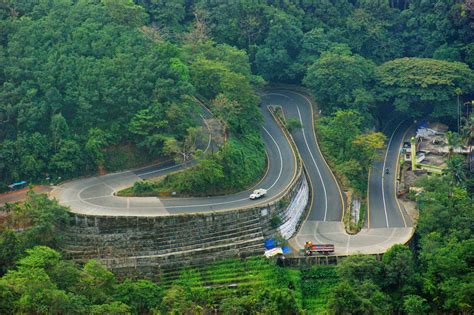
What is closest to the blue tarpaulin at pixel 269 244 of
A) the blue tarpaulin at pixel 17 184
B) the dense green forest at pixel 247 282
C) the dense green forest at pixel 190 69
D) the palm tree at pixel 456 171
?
the dense green forest at pixel 247 282

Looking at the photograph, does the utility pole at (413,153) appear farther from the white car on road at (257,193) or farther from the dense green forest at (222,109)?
the white car on road at (257,193)

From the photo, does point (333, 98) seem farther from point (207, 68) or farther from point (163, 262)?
point (163, 262)

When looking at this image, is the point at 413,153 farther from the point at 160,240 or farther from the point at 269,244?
the point at 160,240

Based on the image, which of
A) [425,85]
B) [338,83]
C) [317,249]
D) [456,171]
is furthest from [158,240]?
[425,85]

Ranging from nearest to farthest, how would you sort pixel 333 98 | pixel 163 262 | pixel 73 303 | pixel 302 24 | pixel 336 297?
pixel 73 303, pixel 336 297, pixel 163 262, pixel 333 98, pixel 302 24

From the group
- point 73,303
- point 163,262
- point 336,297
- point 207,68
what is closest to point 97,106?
point 207,68
